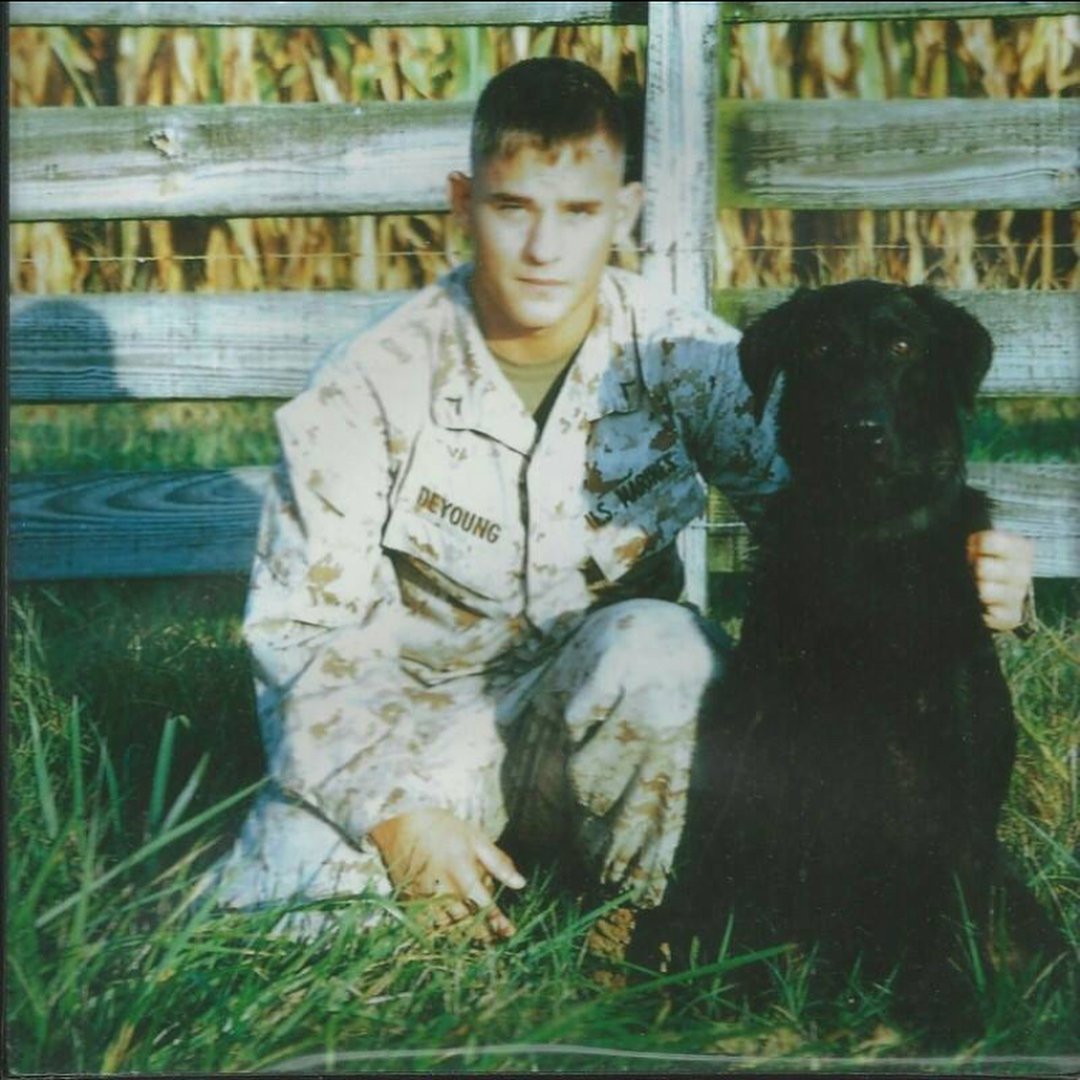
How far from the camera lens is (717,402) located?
10.0 ft

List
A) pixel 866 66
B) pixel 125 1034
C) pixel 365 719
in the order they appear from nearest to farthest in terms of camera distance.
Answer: pixel 125 1034 → pixel 365 719 → pixel 866 66

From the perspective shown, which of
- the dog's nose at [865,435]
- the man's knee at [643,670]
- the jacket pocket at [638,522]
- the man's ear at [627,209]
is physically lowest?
the man's knee at [643,670]

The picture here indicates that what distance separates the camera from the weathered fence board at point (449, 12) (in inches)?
116

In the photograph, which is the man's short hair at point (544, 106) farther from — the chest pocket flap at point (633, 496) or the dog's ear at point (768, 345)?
the chest pocket flap at point (633, 496)

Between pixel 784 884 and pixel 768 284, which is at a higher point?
pixel 768 284

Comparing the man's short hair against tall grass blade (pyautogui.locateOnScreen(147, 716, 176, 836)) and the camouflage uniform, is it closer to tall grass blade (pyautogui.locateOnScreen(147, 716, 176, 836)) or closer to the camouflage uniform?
the camouflage uniform

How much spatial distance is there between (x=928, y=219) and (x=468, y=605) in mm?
1281

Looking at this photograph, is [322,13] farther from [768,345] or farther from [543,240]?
[768,345]

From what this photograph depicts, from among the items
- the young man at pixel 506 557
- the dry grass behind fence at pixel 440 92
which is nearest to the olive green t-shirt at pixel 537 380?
the young man at pixel 506 557

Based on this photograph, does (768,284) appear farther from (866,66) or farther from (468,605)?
(468,605)

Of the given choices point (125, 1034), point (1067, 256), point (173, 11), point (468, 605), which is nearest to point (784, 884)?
point (468, 605)

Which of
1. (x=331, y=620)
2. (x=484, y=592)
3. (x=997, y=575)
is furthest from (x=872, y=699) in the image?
(x=331, y=620)

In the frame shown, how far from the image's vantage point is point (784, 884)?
2.79 meters

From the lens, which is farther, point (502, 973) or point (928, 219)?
point (928, 219)
